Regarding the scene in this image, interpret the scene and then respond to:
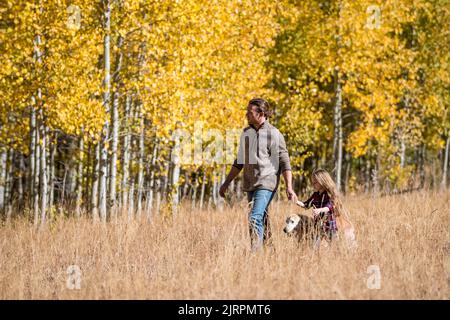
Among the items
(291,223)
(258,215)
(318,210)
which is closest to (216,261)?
(258,215)

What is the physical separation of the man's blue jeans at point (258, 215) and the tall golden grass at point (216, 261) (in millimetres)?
151

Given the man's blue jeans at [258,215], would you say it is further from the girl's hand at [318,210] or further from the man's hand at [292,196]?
the girl's hand at [318,210]

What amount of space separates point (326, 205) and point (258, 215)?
1035 millimetres

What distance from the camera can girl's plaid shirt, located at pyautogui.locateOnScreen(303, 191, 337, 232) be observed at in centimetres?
721

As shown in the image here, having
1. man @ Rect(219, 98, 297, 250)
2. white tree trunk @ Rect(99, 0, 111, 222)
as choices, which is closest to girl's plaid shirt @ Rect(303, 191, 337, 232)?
man @ Rect(219, 98, 297, 250)

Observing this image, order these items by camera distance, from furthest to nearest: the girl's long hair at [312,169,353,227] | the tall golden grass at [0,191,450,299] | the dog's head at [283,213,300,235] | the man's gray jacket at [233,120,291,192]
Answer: the girl's long hair at [312,169,353,227]
the dog's head at [283,213,300,235]
the man's gray jacket at [233,120,291,192]
the tall golden grass at [0,191,450,299]

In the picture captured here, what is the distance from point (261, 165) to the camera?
6.84 meters

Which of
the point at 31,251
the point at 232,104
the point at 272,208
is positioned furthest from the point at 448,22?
the point at 31,251

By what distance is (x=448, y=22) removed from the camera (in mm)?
19953

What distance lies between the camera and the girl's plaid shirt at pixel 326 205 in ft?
23.7

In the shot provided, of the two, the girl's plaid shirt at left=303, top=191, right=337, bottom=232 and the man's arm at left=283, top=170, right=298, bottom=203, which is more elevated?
the man's arm at left=283, top=170, right=298, bottom=203

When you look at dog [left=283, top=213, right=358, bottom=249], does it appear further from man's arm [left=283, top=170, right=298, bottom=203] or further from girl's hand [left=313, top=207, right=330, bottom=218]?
man's arm [left=283, top=170, right=298, bottom=203]

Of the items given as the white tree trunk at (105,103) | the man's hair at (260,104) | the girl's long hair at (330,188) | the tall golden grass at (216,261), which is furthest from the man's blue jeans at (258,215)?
the white tree trunk at (105,103)
